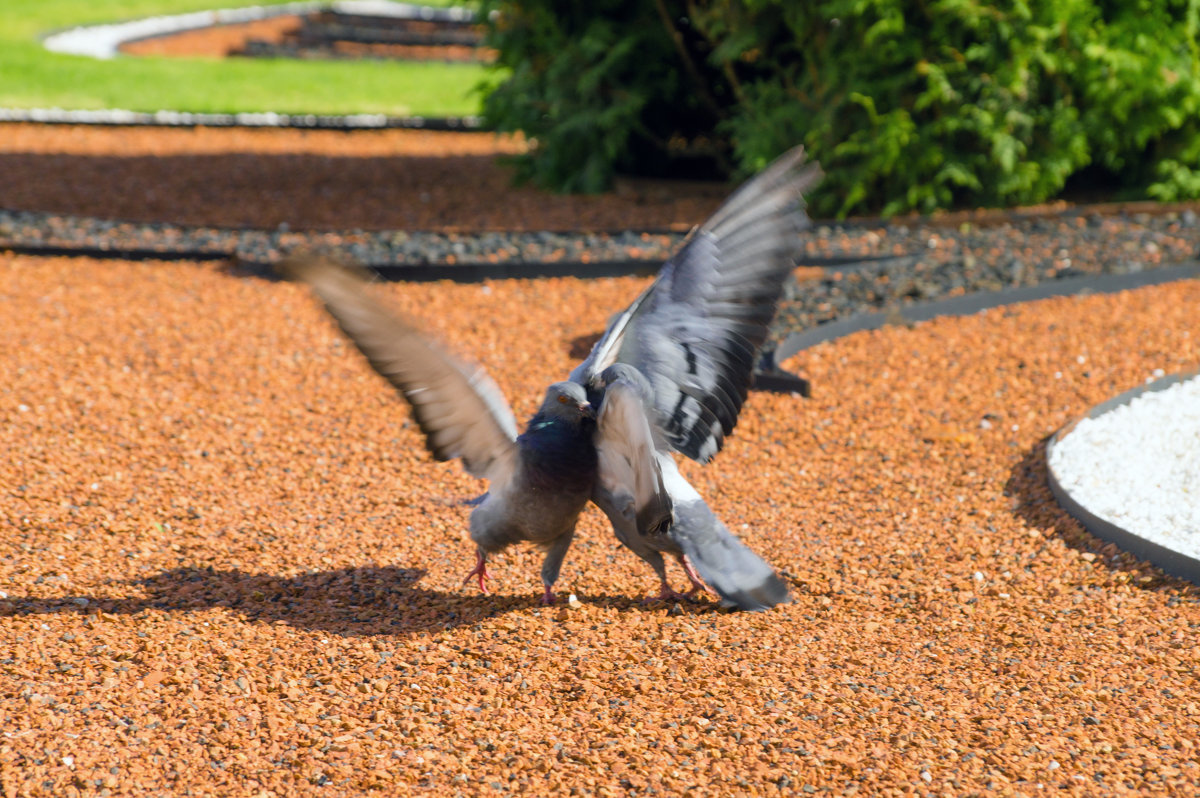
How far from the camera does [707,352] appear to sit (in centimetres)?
378

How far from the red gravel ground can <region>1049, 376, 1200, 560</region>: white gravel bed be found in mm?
184

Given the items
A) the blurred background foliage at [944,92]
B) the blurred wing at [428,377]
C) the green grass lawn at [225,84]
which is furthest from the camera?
the green grass lawn at [225,84]

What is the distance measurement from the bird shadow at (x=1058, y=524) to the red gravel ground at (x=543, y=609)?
16 millimetres

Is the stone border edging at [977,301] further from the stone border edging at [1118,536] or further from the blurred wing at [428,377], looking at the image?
the blurred wing at [428,377]

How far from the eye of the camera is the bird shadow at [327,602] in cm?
371

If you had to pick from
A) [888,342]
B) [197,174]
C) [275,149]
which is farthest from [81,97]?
[888,342]

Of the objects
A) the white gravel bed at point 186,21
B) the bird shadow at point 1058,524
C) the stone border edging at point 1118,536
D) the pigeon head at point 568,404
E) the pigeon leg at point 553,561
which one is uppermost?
the pigeon head at point 568,404

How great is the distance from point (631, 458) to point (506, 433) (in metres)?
0.42

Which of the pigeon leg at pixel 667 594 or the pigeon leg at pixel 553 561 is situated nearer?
the pigeon leg at pixel 553 561

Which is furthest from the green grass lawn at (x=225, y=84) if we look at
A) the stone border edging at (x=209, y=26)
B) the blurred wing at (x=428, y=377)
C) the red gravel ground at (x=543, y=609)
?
the blurred wing at (x=428, y=377)

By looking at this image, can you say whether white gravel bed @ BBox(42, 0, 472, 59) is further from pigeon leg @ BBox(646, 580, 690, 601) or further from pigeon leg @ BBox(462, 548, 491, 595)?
pigeon leg @ BBox(646, 580, 690, 601)

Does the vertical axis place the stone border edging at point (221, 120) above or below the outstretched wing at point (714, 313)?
below

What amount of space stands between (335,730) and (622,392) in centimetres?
118

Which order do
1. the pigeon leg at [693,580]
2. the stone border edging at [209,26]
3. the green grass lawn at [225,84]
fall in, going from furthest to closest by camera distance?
1. the green grass lawn at [225,84]
2. the stone border edging at [209,26]
3. the pigeon leg at [693,580]
